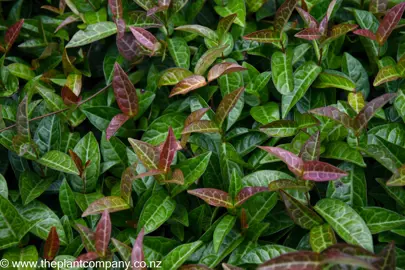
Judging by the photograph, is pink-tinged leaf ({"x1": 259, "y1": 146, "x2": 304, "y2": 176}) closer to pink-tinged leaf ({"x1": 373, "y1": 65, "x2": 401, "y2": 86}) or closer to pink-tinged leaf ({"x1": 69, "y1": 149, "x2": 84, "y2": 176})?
pink-tinged leaf ({"x1": 373, "y1": 65, "x2": 401, "y2": 86})

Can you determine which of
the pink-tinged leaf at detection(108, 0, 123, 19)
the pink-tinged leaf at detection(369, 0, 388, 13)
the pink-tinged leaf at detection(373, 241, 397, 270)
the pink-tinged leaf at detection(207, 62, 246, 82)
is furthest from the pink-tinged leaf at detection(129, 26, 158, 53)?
the pink-tinged leaf at detection(373, 241, 397, 270)

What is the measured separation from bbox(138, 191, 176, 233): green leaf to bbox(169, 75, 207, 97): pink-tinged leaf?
0.35 m

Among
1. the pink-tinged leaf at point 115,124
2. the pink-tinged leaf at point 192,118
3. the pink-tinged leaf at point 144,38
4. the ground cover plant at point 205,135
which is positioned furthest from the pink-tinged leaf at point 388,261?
the pink-tinged leaf at point 144,38

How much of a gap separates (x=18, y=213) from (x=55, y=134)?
1.12ft

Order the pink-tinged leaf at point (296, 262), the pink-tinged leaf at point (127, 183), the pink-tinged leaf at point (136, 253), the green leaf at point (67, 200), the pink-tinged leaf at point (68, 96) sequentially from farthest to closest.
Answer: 1. the pink-tinged leaf at point (68, 96)
2. the green leaf at point (67, 200)
3. the pink-tinged leaf at point (127, 183)
4. the pink-tinged leaf at point (136, 253)
5. the pink-tinged leaf at point (296, 262)

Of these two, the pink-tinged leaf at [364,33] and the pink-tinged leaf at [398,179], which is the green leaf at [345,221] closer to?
the pink-tinged leaf at [398,179]

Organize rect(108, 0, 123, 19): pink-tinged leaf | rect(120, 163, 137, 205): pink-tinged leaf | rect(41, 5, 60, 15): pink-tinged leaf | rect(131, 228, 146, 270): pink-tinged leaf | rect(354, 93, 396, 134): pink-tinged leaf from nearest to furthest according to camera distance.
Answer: rect(131, 228, 146, 270): pink-tinged leaf → rect(354, 93, 396, 134): pink-tinged leaf → rect(120, 163, 137, 205): pink-tinged leaf → rect(108, 0, 123, 19): pink-tinged leaf → rect(41, 5, 60, 15): pink-tinged leaf

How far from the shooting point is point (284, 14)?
6.00 ft

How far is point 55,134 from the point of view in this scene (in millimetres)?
1895

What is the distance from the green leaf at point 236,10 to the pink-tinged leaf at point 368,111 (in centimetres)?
58

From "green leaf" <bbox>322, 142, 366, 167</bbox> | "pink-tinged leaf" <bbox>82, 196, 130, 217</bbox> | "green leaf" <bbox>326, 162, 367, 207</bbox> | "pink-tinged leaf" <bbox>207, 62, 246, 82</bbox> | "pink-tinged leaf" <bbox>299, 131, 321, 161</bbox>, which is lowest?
"pink-tinged leaf" <bbox>82, 196, 130, 217</bbox>

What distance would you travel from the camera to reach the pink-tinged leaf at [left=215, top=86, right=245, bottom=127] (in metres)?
1.69

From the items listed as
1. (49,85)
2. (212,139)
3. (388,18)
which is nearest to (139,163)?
(212,139)

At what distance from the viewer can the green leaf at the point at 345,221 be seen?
146cm
